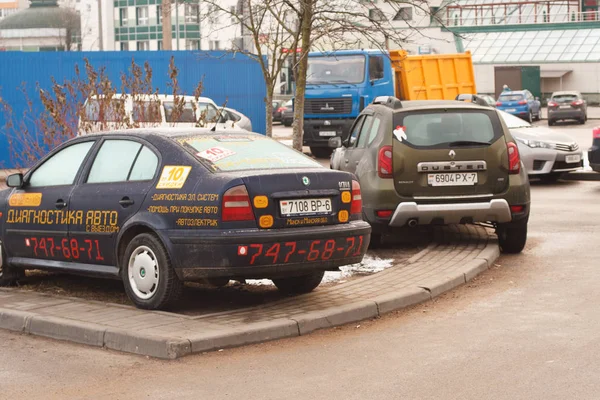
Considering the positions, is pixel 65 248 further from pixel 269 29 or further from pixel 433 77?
pixel 433 77

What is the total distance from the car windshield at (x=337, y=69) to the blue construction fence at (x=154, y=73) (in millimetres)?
2229

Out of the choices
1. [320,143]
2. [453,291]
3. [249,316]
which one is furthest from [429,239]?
[320,143]

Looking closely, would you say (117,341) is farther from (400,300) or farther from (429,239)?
(429,239)

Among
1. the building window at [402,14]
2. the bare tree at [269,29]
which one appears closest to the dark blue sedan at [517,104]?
the bare tree at [269,29]

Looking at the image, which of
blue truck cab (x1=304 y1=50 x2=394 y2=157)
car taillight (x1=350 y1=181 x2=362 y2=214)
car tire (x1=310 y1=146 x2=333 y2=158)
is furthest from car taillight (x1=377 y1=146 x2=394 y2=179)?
car tire (x1=310 y1=146 x2=333 y2=158)

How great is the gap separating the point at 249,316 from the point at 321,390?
192 cm

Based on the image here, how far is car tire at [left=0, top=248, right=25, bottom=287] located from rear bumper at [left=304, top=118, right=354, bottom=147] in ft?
66.9

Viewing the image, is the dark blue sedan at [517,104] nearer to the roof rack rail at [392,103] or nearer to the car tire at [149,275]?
the roof rack rail at [392,103]

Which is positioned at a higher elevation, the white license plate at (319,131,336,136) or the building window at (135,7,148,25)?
the building window at (135,7,148,25)

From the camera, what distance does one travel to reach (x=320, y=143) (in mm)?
30484

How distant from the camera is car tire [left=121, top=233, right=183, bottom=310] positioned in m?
8.10

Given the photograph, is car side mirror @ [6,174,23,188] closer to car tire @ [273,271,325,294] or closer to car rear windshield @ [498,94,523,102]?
car tire @ [273,271,325,294]

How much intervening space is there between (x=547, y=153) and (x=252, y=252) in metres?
13.5

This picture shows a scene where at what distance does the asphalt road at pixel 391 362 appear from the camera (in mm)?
6117
